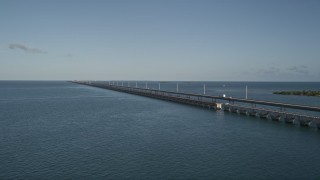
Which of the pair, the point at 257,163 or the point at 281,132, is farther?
the point at 281,132

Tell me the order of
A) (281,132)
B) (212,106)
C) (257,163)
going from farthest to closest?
(212,106), (281,132), (257,163)

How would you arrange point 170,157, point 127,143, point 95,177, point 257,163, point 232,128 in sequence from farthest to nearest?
point 232,128 → point 127,143 → point 170,157 → point 257,163 → point 95,177

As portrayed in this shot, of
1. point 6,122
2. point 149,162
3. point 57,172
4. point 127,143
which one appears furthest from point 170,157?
point 6,122

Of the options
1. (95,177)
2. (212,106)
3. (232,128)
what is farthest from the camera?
(212,106)

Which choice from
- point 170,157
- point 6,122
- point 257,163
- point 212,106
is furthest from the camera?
point 212,106

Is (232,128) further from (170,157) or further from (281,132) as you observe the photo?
(170,157)

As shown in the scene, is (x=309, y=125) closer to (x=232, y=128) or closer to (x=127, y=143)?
(x=232, y=128)

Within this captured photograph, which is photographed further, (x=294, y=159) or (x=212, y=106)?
(x=212, y=106)

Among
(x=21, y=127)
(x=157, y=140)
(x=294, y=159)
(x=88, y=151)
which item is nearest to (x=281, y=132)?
(x=294, y=159)

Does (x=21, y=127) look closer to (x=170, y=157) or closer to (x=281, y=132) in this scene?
(x=170, y=157)
